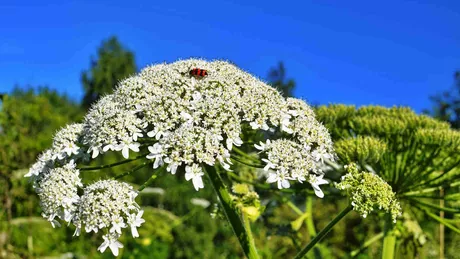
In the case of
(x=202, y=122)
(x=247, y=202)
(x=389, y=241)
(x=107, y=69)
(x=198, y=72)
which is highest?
(x=107, y=69)

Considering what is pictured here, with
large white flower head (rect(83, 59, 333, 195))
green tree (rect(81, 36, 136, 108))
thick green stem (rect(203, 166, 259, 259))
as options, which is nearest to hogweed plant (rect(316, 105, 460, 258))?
large white flower head (rect(83, 59, 333, 195))

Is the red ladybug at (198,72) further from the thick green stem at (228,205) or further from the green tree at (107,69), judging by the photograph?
the green tree at (107,69)

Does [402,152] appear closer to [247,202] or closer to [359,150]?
[359,150]

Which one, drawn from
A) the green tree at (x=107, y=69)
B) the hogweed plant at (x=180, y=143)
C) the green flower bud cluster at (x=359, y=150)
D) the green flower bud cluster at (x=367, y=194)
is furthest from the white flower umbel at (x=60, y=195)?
the green tree at (x=107, y=69)

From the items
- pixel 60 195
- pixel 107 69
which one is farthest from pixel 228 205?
pixel 107 69

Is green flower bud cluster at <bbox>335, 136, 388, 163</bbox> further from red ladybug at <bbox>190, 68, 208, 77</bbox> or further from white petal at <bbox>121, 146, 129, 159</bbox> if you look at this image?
white petal at <bbox>121, 146, 129, 159</bbox>

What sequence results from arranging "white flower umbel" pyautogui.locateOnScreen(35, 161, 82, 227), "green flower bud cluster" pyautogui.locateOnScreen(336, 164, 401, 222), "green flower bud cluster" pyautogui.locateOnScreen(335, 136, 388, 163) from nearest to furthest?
"green flower bud cluster" pyautogui.locateOnScreen(336, 164, 401, 222), "white flower umbel" pyautogui.locateOnScreen(35, 161, 82, 227), "green flower bud cluster" pyautogui.locateOnScreen(335, 136, 388, 163)
